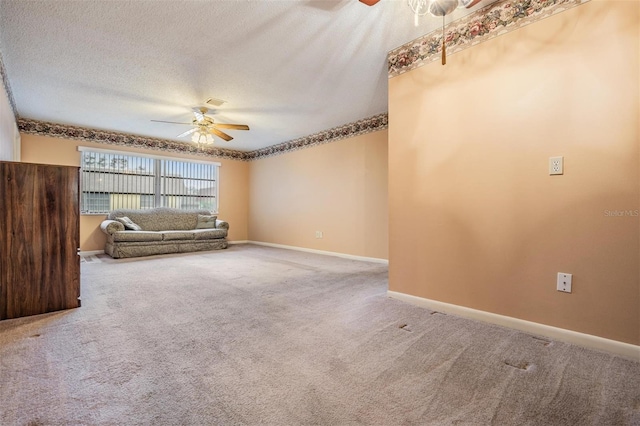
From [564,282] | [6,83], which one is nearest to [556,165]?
[564,282]

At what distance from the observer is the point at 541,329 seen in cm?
195

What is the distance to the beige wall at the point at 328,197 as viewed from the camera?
15.9 feet

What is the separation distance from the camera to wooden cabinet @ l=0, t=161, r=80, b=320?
2205 mm

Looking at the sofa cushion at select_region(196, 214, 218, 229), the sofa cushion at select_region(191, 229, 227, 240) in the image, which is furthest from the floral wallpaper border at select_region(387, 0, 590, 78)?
the sofa cushion at select_region(196, 214, 218, 229)

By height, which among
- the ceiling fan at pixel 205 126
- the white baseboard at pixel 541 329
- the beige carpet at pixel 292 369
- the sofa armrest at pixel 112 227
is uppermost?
the ceiling fan at pixel 205 126

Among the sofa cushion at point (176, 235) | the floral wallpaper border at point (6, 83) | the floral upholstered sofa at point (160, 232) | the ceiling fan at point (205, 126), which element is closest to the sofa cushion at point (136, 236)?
the floral upholstered sofa at point (160, 232)

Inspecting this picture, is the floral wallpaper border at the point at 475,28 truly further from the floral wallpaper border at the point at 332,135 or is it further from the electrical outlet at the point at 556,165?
the floral wallpaper border at the point at 332,135

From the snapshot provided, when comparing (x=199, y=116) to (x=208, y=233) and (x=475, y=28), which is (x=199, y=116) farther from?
(x=475, y=28)

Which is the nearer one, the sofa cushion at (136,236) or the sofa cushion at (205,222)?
the sofa cushion at (136,236)

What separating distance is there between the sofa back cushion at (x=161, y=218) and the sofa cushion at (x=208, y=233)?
43cm

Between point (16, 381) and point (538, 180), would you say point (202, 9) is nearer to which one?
point (16, 381)

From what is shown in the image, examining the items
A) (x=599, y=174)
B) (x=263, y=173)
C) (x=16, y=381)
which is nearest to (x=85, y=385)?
(x=16, y=381)

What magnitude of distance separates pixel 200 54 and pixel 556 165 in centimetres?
309

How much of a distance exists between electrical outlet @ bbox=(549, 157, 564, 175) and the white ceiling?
130 cm
